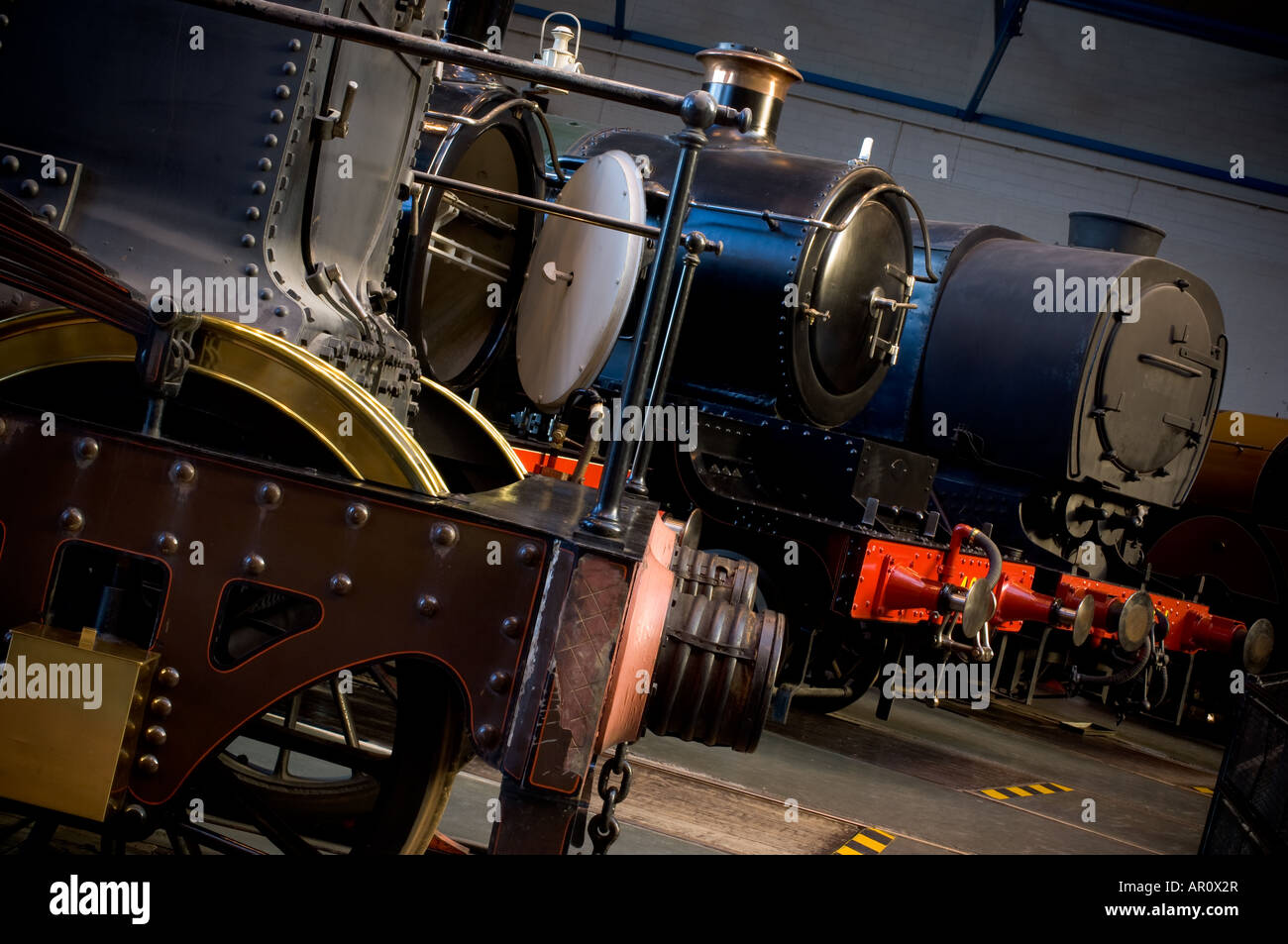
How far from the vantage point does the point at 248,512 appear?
194 cm

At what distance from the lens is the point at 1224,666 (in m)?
9.85

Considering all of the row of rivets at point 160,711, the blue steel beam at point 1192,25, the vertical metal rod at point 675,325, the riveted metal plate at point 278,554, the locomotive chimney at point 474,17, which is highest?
the blue steel beam at point 1192,25

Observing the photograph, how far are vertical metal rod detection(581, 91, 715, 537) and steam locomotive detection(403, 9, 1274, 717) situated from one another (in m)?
2.64

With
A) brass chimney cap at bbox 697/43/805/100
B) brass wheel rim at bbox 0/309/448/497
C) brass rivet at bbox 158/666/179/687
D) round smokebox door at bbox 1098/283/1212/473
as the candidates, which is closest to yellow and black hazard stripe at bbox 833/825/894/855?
brass wheel rim at bbox 0/309/448/497

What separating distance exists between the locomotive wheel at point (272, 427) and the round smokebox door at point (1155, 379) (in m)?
5.85

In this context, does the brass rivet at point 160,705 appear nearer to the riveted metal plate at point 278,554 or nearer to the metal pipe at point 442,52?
the riveted metal plate at point 278,554

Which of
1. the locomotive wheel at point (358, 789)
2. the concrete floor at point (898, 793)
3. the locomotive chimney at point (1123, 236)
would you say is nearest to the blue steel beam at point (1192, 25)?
the locomotive chimney at point (1123, 236)

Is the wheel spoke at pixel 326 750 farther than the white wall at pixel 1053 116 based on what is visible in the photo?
No

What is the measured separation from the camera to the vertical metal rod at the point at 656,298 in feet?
6.24

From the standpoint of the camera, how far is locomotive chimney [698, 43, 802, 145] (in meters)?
7.01

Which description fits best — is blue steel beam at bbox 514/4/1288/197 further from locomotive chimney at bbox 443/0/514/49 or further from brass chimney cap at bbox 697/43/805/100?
locomotive chimney at bbox 443/0/514/49

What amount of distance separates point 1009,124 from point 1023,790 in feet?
33.1
